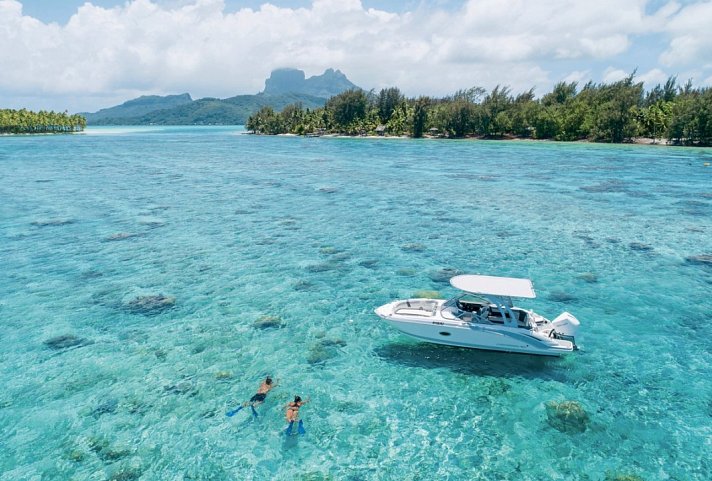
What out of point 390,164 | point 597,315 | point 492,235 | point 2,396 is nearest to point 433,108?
point 390,164

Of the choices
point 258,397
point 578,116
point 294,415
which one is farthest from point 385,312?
point 578,116

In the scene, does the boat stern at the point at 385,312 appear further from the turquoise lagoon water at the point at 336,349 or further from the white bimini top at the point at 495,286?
the white bimini top at the point at 495,286

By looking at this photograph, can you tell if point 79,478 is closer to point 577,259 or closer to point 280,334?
point 280,334

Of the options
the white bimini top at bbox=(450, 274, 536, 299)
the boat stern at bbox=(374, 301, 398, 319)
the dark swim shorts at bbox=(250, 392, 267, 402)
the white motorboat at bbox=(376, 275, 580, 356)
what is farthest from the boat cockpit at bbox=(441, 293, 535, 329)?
the dark swim shorts at bbox=(250, 392, 267, 402)

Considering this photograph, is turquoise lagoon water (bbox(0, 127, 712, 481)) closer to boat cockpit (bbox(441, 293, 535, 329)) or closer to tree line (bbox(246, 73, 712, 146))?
boat cockpit (bbox(441, 293, 535, 329))

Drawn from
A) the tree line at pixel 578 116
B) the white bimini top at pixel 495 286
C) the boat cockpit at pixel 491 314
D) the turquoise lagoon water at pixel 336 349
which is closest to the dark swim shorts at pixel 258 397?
the turquoise lagoon water at pixel 336 349

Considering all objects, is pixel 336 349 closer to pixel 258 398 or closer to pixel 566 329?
pixel 258 398
